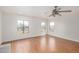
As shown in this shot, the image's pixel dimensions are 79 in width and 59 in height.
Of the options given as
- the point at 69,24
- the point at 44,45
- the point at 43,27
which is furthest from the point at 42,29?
the point at 69,24

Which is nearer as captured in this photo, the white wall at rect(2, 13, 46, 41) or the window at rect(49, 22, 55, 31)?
the white wall at rect(2, 13, 46, 41)

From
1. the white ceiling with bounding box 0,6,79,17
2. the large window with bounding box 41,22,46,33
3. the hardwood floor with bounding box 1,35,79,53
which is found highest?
the white ceiling with bounding box 0,6,79,17

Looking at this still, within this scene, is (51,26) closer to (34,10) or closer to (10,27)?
(34,10)

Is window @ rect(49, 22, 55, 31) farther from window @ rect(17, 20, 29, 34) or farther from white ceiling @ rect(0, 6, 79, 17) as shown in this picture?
window @ rect(17, 20, 29, 34)

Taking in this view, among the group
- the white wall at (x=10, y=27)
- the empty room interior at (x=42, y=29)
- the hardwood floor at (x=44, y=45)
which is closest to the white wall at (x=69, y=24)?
the empty room interior at (x=42, y=29)

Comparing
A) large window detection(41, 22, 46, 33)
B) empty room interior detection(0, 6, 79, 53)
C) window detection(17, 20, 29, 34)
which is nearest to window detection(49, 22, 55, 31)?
empty room interior detection(0, 6, 79, 53)

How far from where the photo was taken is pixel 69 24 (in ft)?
4.85

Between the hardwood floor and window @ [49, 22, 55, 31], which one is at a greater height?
window @ [49, 22, 55, 31]

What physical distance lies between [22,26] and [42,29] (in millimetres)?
351

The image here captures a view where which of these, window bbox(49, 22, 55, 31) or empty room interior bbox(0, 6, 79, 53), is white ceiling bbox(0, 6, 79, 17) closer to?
empty room interior bbox(0, 6, 79, 53)

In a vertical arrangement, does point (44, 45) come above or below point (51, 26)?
below

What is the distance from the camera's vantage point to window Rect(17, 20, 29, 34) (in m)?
1.47
